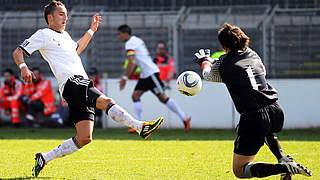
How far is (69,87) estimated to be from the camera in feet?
27.7

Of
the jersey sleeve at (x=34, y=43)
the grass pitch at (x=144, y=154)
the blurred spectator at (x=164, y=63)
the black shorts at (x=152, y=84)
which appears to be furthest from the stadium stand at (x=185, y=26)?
the jersey sleeve at (x=34, y=43)

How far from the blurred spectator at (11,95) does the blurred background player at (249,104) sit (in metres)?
11.0

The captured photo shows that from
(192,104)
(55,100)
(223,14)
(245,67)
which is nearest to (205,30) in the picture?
(223,14)

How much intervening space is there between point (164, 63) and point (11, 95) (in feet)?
12.9

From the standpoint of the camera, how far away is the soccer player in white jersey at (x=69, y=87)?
8172 millimetres

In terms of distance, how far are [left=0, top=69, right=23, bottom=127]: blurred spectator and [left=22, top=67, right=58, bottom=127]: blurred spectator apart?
23cm

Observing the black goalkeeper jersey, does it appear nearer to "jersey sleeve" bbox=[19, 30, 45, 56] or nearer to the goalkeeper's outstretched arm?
the goalkeeper's outstretched arm

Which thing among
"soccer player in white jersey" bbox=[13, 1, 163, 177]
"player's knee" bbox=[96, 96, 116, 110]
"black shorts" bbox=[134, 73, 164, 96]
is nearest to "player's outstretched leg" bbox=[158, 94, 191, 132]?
"black shorts" bbox=[134, 73, 164, 96]

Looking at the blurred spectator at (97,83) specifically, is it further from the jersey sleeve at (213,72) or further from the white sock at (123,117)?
the jersey sleeve at (213,72)

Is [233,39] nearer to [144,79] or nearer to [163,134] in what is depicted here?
[163,134]

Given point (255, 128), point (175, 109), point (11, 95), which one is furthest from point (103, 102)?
point (11, 95)

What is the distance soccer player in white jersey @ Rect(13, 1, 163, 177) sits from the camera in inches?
322

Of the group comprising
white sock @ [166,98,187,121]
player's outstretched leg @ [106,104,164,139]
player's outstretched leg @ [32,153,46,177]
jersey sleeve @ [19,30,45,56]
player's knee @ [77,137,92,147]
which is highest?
jersey sleeve @ [19,30,45,56]

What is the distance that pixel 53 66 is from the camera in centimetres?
863
